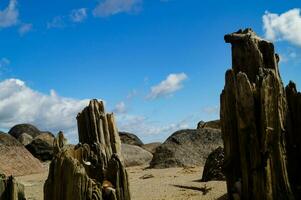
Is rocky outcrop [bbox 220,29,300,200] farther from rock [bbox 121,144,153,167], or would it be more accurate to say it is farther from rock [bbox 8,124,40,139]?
rock [bbox 8,124,40,139]

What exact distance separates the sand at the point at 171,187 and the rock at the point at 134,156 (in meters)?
10.8

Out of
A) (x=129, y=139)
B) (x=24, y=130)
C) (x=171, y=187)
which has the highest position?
(x=24, y=130)

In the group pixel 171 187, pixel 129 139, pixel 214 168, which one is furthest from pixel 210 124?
pixel 171 187

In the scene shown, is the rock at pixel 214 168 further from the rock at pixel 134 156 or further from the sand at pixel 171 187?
Result: the rock at pixel 134 156

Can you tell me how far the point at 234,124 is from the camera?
1559cm

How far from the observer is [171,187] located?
2302 cm

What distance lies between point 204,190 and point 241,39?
6.60m

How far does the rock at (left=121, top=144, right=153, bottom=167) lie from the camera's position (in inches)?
1628

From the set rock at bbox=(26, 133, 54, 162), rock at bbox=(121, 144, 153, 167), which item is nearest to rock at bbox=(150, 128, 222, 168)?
rock at bbox=(121, 144, 153, 167)

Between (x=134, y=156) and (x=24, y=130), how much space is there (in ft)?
94.0

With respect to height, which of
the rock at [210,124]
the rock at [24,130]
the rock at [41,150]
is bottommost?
the rock at [41,150]

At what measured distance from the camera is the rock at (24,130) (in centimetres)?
6662

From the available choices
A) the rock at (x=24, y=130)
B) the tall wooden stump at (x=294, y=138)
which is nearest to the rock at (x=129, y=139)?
the rock at (x=24, y=130)

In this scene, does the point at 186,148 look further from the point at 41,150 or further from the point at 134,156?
the point at 41,150
